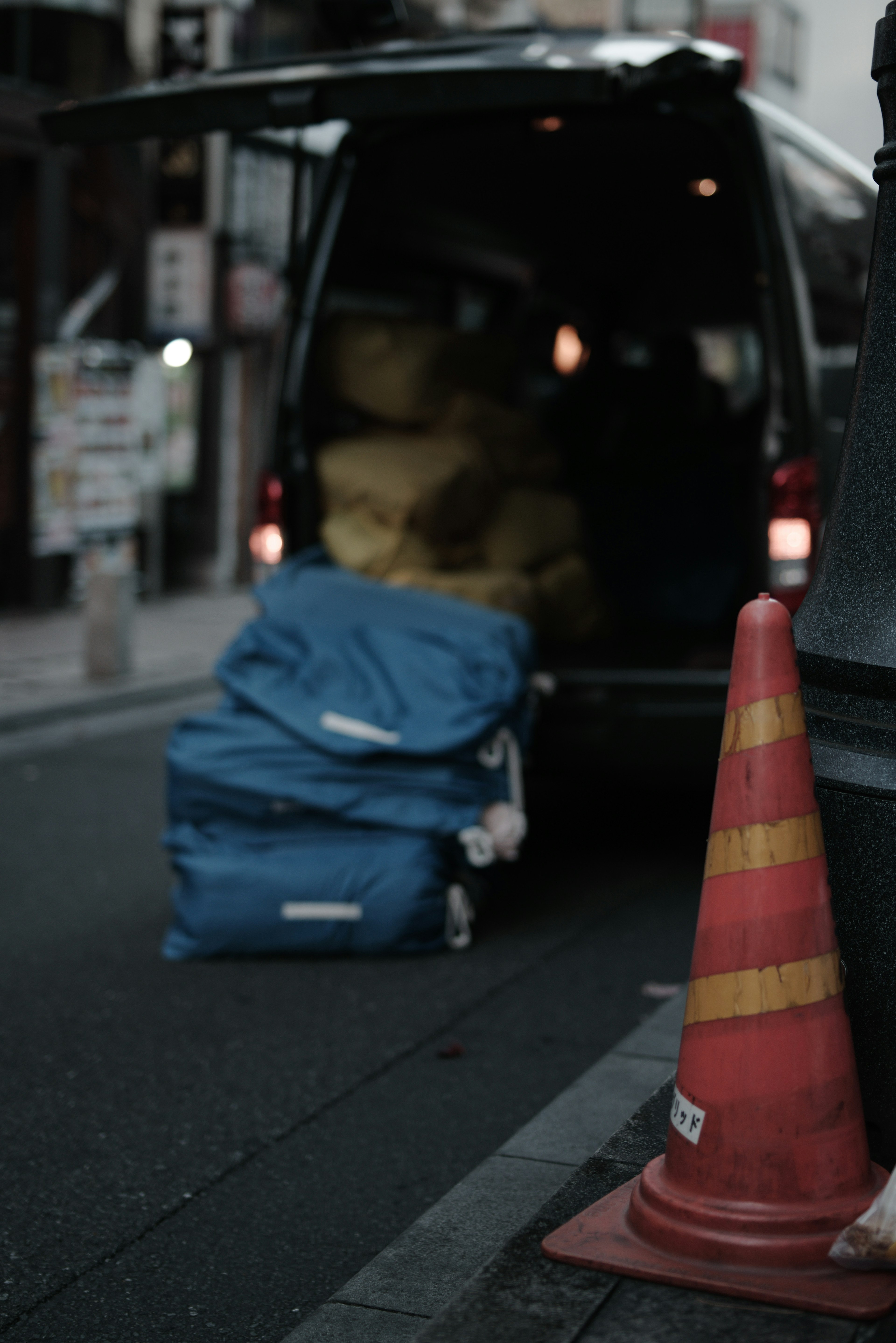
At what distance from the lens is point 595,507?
722 centimetres

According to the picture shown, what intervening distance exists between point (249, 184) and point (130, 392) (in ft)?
12.7

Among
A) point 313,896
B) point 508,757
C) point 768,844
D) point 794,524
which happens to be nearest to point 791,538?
point 794,524

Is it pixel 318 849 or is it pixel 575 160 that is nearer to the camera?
pixel 318 849

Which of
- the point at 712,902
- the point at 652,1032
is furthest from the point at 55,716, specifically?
the point at 712,902

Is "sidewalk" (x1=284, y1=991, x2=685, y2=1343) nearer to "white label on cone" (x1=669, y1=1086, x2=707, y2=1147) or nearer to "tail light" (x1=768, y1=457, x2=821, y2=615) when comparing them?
"white label on cone" (x1=669, y1=1086, x2=707, y2=1147)

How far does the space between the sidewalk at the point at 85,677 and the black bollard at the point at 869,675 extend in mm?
6089

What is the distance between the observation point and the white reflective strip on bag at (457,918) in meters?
4.69

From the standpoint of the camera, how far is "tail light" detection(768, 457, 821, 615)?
16.7ft

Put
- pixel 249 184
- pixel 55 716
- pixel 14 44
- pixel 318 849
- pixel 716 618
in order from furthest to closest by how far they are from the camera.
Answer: pixel 249 184 → pixel 14 44 → pixel 55 716 → pixel 716 618 → pixel 318 849

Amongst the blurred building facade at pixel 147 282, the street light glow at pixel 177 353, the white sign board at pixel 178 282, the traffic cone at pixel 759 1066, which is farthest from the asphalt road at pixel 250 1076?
the white sign board at pixel 178 282

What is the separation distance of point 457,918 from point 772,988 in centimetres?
245

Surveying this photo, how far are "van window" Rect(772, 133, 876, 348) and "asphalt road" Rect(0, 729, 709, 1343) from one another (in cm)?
202

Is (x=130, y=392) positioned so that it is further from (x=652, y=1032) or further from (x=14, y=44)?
(x=652, y=1032)

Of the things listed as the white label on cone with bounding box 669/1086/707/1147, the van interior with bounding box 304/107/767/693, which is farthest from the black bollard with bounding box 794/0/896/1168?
the van interior with bounding box 304/107/767/693
